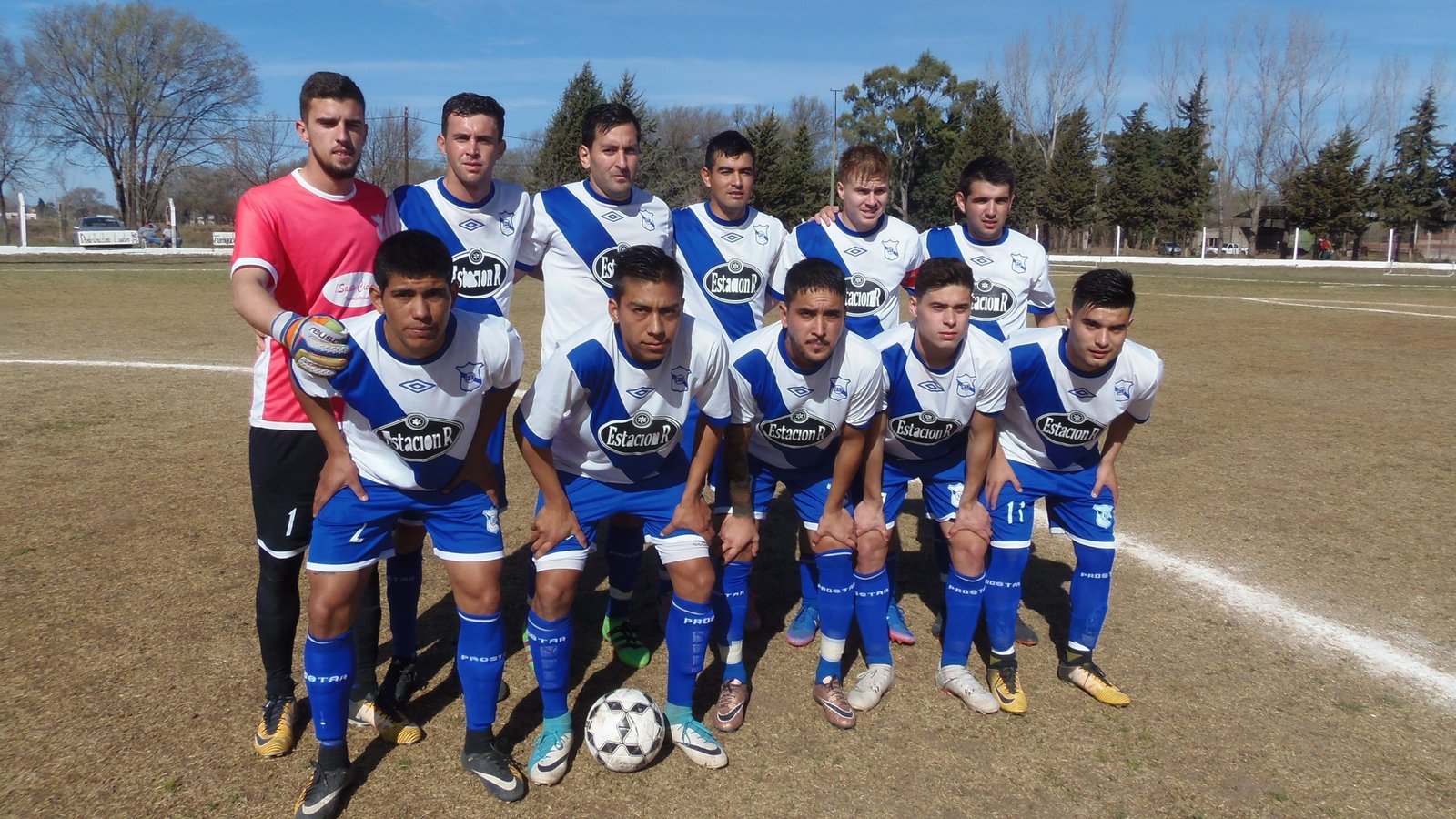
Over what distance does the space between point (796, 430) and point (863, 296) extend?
1.23 metres

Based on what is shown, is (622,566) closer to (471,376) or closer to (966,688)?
(471,376)

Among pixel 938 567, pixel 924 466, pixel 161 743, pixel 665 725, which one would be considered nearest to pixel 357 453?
pixel 161 743

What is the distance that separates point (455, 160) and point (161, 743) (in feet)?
8.24

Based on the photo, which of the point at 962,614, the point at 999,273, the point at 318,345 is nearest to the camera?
the point at 318,345

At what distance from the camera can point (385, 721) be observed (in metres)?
3.42

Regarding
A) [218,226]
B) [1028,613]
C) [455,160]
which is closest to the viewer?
[455,160]

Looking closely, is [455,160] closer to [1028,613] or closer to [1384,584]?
[1028,613]

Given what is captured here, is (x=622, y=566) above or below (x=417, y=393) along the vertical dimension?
below

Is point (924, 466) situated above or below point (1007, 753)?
above

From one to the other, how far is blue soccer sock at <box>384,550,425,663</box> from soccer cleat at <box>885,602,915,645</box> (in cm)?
214

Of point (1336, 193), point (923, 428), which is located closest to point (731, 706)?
point (923, 428)

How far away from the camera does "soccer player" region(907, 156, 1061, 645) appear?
15.7 feet

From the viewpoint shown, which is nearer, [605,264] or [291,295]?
[291,295]

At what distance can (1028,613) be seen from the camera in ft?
15.5
